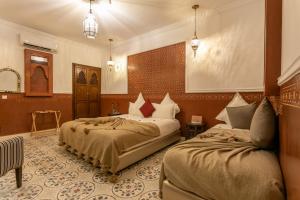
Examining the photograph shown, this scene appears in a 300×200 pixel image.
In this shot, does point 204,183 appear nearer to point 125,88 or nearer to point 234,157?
point 234,157

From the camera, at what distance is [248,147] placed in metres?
1.65

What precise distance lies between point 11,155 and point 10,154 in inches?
1.0

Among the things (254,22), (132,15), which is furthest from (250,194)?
(132,15)

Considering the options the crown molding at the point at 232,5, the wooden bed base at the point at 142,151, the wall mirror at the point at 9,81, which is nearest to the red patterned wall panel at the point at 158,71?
the crown molding at the point at 232,5

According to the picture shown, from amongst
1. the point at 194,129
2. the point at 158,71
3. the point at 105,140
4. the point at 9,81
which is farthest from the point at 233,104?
the point at 9,81

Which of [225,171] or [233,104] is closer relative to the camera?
[225,171]

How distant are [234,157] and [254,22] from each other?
309 cm

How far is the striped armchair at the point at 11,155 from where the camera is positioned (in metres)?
1.76

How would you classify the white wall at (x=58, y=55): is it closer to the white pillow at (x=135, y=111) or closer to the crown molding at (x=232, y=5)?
the white pillow at (x=135, y=111)

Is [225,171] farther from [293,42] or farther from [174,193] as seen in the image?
[293,42]

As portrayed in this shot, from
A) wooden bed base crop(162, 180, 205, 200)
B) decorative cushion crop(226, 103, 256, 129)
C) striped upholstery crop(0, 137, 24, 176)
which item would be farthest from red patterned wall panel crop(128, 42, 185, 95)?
striped upholstery crop(0, 137, 24, 176)

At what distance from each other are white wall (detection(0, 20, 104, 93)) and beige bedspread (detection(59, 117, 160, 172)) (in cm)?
272

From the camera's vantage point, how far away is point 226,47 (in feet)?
11.8

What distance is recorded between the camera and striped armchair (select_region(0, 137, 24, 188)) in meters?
1.76
